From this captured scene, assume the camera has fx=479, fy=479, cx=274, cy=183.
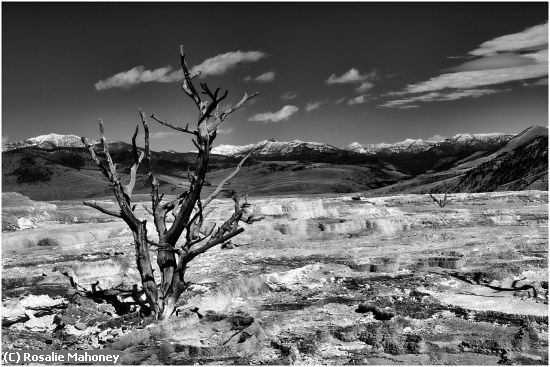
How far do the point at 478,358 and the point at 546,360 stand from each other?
141 centimetres

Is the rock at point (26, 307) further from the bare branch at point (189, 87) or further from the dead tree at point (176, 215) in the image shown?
the bare branch at point (189, 87)

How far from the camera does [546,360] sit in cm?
1034

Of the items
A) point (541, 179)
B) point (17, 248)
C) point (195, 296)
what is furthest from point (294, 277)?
point (541, 179)

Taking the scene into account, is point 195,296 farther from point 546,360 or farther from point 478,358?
point 546,360

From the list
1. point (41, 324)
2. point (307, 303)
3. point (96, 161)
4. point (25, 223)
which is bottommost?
point (307, 303)

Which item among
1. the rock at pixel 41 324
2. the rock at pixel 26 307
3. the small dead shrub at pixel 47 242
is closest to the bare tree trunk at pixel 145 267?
the rock at pixel 41 324

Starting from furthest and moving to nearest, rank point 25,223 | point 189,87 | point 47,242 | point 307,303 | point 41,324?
point 25,223, point 47,242, point 307,303, point 41,324, point 189,87

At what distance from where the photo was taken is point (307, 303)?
50.4ft

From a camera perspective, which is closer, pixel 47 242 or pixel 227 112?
pixel 227 112

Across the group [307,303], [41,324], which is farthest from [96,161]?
[307,303]

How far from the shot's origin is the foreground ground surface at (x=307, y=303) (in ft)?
35.7

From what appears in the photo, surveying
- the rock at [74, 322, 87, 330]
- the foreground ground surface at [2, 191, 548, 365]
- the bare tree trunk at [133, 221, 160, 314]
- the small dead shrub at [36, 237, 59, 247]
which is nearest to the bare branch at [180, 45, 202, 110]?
the bare tree trunk at [133, 221, 160, 314]

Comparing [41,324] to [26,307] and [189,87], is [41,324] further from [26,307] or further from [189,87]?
[189,87]

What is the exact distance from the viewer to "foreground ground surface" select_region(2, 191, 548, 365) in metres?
10.9
